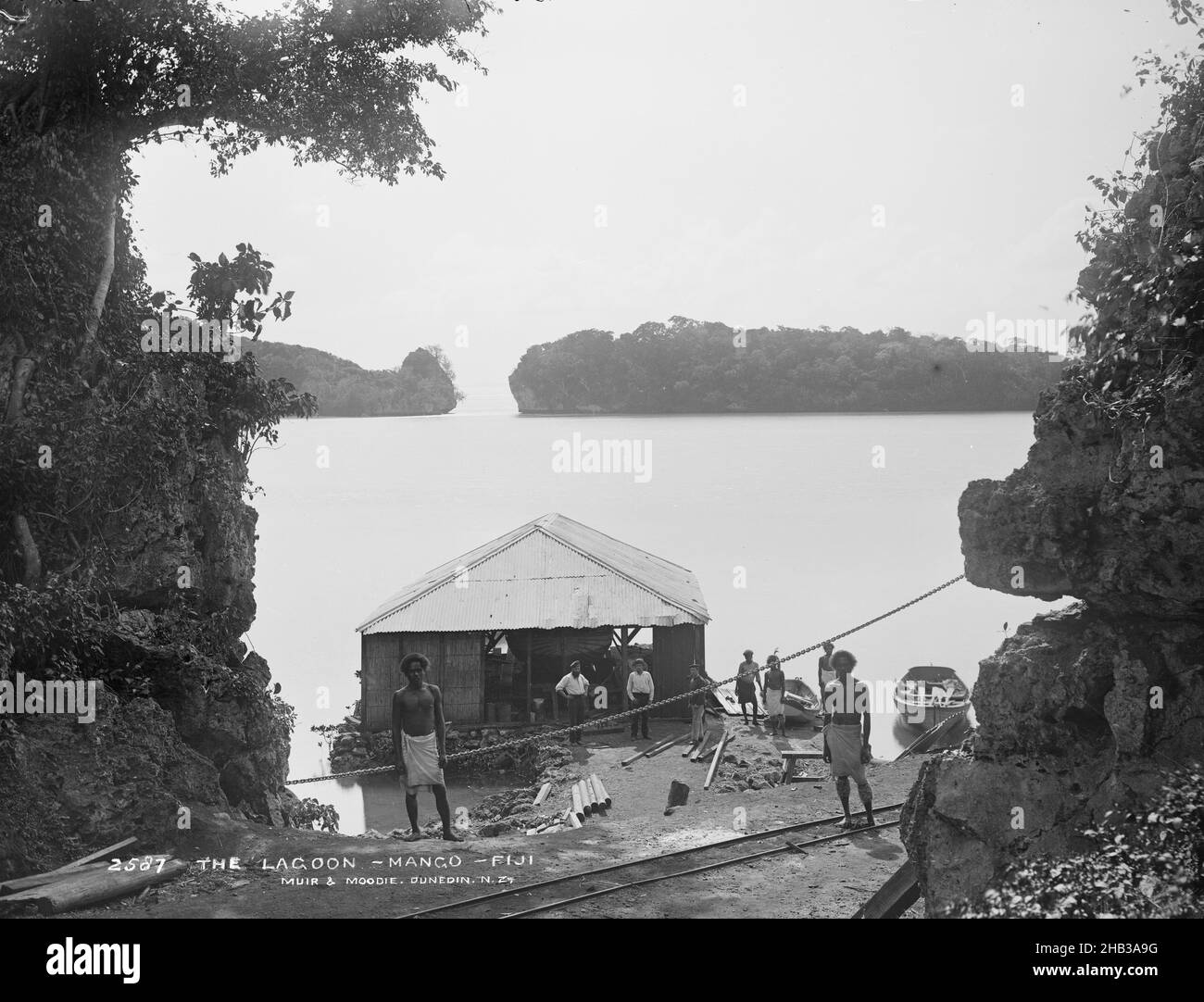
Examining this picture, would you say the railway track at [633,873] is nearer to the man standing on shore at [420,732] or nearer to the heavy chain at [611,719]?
the man standing on shore at [420,732]

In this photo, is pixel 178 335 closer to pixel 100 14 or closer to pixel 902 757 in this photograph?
pixel 100 14

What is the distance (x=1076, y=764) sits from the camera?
868 centimetres

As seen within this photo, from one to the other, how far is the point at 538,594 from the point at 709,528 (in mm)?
32918

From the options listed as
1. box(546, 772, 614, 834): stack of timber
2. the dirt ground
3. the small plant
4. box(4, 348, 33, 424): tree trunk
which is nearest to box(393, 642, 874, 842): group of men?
the dirt ground

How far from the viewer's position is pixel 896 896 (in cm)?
940

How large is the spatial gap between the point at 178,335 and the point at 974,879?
11.4 meters

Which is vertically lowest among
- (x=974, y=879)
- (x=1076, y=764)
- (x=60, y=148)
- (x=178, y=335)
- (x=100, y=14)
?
(x=974, y=879)

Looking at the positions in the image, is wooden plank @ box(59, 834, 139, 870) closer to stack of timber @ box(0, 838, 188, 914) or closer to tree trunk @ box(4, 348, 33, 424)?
stack of timber @ box(0, 838, 188, 914)

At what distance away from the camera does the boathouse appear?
20.0 meters

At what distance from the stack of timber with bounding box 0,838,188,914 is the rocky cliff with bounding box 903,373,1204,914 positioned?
6.66 metres

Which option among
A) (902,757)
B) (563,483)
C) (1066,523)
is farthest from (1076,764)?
(563,483)

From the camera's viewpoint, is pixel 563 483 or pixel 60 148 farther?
pixel 563 483
